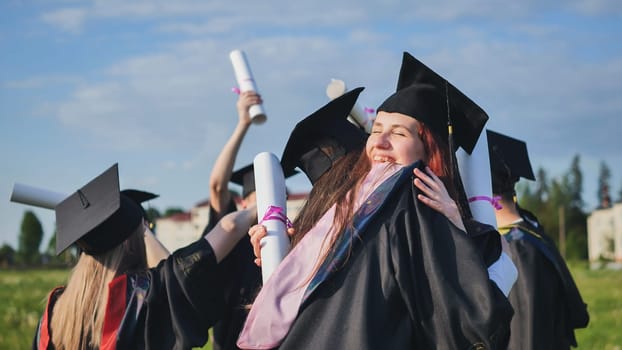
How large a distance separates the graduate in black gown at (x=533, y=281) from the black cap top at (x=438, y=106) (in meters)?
2.04

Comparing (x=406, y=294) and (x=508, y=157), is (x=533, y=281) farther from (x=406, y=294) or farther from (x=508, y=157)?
(x=406, y=294)

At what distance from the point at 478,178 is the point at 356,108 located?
1961 millimetres

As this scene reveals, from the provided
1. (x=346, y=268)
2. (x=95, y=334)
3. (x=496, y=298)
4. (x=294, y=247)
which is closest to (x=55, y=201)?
(x=95, y=334)

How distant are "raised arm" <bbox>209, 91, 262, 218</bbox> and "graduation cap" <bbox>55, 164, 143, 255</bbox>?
3.03 ft

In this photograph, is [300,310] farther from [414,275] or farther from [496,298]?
[496,298]

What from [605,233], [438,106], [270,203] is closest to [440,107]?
[438,106]

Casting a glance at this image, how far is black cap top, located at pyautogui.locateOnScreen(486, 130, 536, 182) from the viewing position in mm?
5664

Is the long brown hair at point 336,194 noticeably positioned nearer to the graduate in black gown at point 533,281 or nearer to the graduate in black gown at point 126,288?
the graduate in black gown at point 126,288

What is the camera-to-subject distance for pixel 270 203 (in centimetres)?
348

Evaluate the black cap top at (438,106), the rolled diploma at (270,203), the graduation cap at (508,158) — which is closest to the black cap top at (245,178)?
the graduation cap at (508,158)

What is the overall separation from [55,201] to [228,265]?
1168 millimetres

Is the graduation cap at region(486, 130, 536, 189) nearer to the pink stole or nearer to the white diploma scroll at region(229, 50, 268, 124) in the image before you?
the white diploma scroll at region(229, 50, 268, 124)

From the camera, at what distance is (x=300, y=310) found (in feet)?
10.5

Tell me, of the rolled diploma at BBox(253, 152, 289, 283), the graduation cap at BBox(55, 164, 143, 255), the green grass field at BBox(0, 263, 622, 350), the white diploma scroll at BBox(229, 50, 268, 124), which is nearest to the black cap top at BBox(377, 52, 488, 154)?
the rolled diploma at BBox(253, 152, 289, 283)
